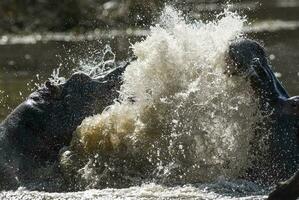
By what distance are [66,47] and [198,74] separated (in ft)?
40.2

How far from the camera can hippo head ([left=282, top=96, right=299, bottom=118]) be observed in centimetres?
831

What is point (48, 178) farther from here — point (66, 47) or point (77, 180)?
point (66, 47)

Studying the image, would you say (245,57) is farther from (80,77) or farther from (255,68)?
(80,77)

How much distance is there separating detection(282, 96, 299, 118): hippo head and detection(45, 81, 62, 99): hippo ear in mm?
2061

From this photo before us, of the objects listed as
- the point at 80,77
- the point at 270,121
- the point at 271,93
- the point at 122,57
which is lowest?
the point at 270,121

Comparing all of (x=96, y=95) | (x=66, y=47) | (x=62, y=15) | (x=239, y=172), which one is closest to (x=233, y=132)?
(x=239, y=172)

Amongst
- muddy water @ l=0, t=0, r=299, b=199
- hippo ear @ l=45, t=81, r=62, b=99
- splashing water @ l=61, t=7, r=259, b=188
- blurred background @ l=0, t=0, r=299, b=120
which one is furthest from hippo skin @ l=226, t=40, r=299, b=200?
blurred background @ l=0, t=0, r=299, b=120

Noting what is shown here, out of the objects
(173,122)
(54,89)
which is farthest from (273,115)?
(54,89)

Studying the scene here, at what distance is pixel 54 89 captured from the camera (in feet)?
30.3

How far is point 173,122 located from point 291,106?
1155 millimetres

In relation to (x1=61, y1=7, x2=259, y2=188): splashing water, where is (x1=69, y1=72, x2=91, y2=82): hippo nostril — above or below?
above

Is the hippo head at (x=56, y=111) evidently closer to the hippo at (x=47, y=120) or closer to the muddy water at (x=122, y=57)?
the hippo at (x=47, y=120)

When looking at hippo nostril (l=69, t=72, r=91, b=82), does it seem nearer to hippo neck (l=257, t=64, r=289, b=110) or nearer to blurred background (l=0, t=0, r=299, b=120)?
hippo neck (l=257, t=64, r=289, b=110)

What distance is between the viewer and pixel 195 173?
8.79 metres
